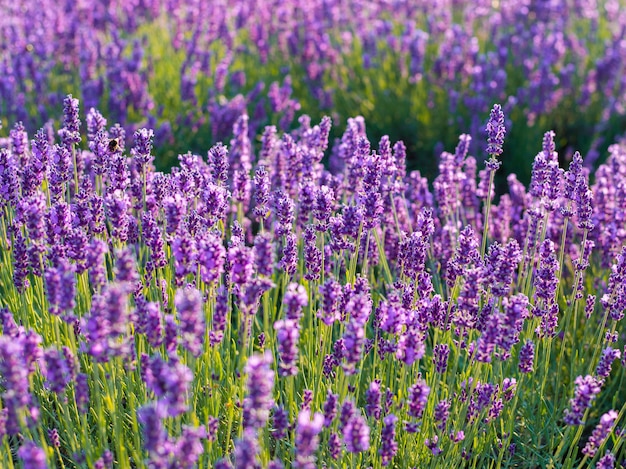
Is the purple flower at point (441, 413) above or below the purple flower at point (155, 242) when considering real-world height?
below

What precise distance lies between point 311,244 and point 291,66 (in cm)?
498

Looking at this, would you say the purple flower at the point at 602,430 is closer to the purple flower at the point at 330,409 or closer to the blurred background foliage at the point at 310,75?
the purple flower at the point at 330,409

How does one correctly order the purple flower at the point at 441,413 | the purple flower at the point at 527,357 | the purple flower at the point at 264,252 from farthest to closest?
the purple flower at the point at 527,357 → the purple flower at the point at 441,413 → the purple flower at the point at 264,252

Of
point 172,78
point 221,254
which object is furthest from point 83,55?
point 221,254

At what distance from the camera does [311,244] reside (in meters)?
3.12

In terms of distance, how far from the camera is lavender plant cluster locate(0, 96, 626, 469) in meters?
2.24

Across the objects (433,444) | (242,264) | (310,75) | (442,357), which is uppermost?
→ (310,75)

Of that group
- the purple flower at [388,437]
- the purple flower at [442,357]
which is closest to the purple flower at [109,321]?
the purple flower at [388,437]

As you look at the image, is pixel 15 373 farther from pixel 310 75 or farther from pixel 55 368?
pixel 310 75

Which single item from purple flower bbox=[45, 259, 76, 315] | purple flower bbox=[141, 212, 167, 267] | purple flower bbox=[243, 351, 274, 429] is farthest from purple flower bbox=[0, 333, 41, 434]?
purple flower bbox=[141, 212, 167, 267]

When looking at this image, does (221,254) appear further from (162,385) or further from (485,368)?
(485,368)

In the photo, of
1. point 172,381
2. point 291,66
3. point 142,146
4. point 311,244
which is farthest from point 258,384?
point 291,66

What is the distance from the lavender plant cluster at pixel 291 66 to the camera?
6461 mm

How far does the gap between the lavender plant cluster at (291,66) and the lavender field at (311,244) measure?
31mm
